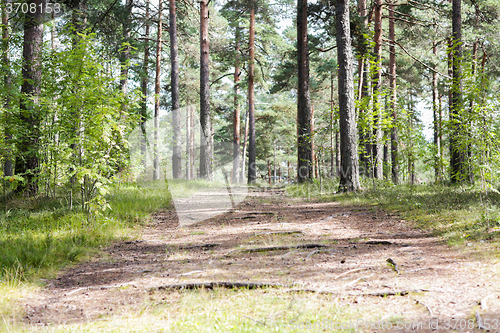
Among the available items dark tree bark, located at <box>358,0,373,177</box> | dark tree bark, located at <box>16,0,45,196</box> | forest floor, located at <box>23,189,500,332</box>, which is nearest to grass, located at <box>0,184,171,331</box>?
forest floor, located at <box>23,189,500,332</box>

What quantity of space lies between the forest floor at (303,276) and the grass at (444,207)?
1.06 ft

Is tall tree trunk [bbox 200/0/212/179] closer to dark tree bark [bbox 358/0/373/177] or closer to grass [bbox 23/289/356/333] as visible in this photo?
dark tree bark [bbox 358/0/373/177]

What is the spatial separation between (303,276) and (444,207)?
13.2ft

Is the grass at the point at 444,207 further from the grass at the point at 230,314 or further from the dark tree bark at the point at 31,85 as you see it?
the dark tree bark at the point at 31,85

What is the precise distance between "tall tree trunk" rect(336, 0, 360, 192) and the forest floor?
327 cm

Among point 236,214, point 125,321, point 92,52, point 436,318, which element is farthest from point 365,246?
point 92,52

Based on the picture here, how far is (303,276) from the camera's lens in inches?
143

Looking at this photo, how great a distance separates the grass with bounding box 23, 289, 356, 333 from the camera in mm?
2561

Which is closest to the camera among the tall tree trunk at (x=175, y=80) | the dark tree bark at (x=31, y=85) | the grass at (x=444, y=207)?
the grass at (x=444, y=207)

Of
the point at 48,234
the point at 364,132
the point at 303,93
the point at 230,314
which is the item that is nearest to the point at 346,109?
the point at 364,132

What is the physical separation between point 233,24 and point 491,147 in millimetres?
18563

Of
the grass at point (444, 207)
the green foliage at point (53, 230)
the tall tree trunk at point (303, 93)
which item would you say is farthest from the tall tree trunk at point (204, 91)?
the green foliage at point (53, 230)

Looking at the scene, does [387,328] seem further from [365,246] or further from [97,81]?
[97,81]

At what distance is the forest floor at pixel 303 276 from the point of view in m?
2.62
